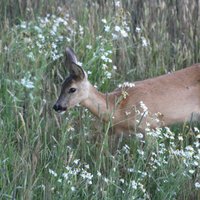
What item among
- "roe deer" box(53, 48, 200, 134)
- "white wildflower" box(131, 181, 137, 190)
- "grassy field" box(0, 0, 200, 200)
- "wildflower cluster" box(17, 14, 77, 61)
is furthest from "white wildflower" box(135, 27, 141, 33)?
"white wildflower" box(131, 181, 137, 190)

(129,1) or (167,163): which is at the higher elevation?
(129,1)

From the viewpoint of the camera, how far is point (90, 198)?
20.0ft

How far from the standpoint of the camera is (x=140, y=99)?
759cm

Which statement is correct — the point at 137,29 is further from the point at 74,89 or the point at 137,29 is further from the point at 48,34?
the point at 74,89

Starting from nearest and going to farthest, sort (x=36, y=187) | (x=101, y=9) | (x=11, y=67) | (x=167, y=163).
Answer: (x=36, y=187) → (x=167, y=163) → (x=11, y=67) → (x=101, y=9)

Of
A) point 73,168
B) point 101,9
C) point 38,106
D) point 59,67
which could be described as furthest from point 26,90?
point 101,9

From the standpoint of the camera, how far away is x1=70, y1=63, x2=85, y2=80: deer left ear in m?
7.29

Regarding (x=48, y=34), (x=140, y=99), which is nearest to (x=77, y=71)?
(x=140, y=99)

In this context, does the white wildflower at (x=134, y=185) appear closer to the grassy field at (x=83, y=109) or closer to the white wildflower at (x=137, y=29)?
the grassy field at (x=83, y=109)

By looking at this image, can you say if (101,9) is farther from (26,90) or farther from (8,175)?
(8,175)

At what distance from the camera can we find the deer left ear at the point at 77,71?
7.29m

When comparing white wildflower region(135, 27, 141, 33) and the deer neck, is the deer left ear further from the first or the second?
white wildflower region(135, 27, 141, 33)

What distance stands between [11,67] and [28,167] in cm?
198

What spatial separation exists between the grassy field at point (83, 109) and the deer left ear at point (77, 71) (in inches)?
8.9
